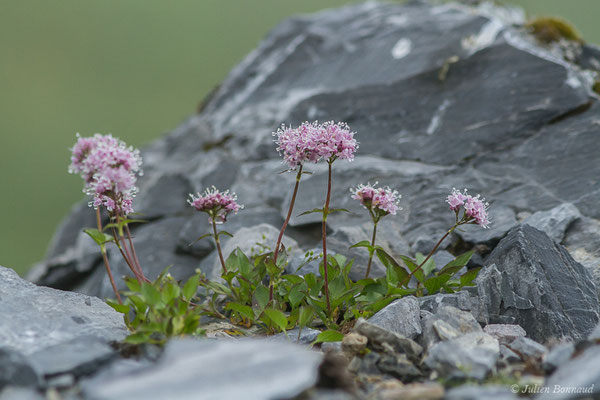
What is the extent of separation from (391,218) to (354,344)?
378cm

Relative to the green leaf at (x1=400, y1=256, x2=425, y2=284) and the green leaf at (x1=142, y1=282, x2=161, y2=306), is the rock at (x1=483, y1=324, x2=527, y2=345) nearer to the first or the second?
the green leaf at (x1=400, y1=256, x2=425, y2=284)

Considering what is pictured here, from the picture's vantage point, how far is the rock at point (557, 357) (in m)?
3.75

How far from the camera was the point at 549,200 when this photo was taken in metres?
7.04

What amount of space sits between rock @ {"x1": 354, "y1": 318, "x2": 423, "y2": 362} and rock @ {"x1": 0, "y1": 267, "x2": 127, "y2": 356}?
199cm

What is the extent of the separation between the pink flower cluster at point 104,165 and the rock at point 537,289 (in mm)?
3482

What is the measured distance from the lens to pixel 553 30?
29.8 feet

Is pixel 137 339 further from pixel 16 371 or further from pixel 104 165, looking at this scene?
pixel 104 165

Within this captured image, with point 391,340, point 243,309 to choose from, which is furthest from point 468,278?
point 243,309

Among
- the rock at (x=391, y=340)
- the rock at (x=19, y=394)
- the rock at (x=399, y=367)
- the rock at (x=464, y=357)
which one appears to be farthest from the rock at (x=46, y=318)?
the rock at (x=464, y=357)

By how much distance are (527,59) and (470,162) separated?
1.97 m

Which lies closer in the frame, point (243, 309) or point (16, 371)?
point (16, 371)

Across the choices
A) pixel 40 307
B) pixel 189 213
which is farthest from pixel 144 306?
pixel 189 213

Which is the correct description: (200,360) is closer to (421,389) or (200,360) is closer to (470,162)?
(421,389)

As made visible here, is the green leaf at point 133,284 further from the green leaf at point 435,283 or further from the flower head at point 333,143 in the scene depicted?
the green leaf at point 435,283
